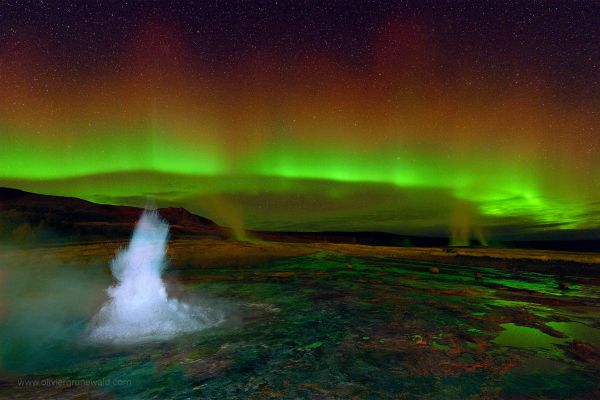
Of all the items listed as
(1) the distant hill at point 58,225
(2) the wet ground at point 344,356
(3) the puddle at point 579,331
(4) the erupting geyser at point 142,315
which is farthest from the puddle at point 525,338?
(1) the distant hill at point 58,225

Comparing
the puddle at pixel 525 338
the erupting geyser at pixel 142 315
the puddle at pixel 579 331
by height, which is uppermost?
the puddle at pixel 579 331

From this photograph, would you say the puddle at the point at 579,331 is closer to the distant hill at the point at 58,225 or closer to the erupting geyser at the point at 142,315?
the erupting geyser at the point at 142,315

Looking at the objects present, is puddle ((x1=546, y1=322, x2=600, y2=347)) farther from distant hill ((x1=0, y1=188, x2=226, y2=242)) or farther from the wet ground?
distant hill ((x1=0, y1=188, x2=226, y2=242))

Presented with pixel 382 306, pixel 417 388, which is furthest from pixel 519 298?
pixel 417 388

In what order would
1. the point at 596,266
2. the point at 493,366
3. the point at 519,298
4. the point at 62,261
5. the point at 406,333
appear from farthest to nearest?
the point at 596,266 → the point at 62,261 → the point at 519,298 → the point at 406,333 → the point at 493,366

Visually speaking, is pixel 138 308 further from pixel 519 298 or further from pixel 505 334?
pixel 519 298

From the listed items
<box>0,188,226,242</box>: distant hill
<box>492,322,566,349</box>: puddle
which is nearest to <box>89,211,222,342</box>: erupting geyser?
<box>492,322,566,349</box>: puddle

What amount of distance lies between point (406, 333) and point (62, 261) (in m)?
28.4

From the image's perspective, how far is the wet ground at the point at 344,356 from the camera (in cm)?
591

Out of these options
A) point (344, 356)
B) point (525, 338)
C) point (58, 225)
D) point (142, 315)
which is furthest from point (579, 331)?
point (58, 225)

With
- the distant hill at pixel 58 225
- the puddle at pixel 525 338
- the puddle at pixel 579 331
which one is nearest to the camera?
the puddle at pixel 525 338

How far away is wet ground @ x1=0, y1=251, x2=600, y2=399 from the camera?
5910 mm

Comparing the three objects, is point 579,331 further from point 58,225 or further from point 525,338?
point 58,225

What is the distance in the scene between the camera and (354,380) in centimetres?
620
